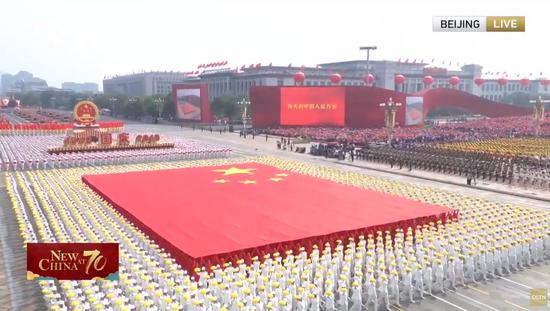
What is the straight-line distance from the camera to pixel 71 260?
37.0 ft

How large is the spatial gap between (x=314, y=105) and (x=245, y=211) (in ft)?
175

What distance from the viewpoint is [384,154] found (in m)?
45.7

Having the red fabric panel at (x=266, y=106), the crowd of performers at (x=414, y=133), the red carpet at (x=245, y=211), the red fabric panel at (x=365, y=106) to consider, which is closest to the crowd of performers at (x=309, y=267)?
the red carpet at (x=245, y=211)

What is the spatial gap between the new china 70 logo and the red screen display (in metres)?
64.6

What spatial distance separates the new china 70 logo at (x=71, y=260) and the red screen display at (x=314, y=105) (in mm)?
64600

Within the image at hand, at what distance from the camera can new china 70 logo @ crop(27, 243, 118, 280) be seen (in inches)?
432

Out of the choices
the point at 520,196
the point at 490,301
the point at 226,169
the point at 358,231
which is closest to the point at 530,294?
the point at 490,301

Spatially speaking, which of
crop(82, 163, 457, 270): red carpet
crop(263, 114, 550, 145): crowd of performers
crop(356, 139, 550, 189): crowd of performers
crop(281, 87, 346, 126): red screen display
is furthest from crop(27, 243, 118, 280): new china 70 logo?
crop(281, 87, 346, 126): red screen display

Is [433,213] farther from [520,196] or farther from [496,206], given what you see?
[520,196]

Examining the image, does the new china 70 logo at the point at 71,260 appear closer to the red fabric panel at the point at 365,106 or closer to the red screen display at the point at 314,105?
the red screen display at the point at 314,105

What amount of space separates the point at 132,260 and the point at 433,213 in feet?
48.6

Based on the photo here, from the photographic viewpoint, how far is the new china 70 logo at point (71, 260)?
11.0 meters

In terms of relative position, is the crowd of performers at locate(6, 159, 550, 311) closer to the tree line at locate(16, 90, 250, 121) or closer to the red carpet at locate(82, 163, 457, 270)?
the red carpet at locate(82, 163, 457, 270)

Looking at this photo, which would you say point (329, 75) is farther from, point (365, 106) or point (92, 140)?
point (92, 140)
